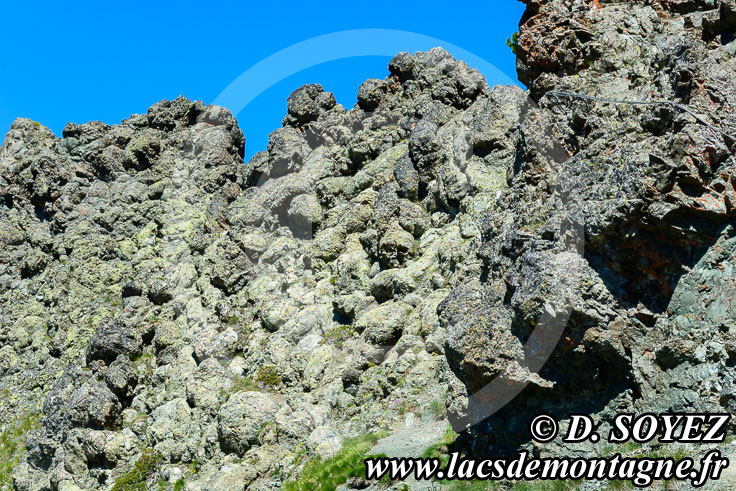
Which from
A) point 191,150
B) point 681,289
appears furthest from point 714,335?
point 191,150

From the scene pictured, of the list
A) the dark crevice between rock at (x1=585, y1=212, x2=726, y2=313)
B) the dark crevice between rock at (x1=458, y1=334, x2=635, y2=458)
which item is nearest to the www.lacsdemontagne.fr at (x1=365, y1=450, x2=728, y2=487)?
the dark crevice between rock at (x1=458, y1=334, x2=635, y2=458)

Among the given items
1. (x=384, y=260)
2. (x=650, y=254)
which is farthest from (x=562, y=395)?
(x=384, y=260)

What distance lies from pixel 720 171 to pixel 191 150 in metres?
50.5

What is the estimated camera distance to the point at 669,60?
19.1 m

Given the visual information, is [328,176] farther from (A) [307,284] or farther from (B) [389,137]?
(A) [307,284]

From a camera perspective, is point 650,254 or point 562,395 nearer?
point 650,254
